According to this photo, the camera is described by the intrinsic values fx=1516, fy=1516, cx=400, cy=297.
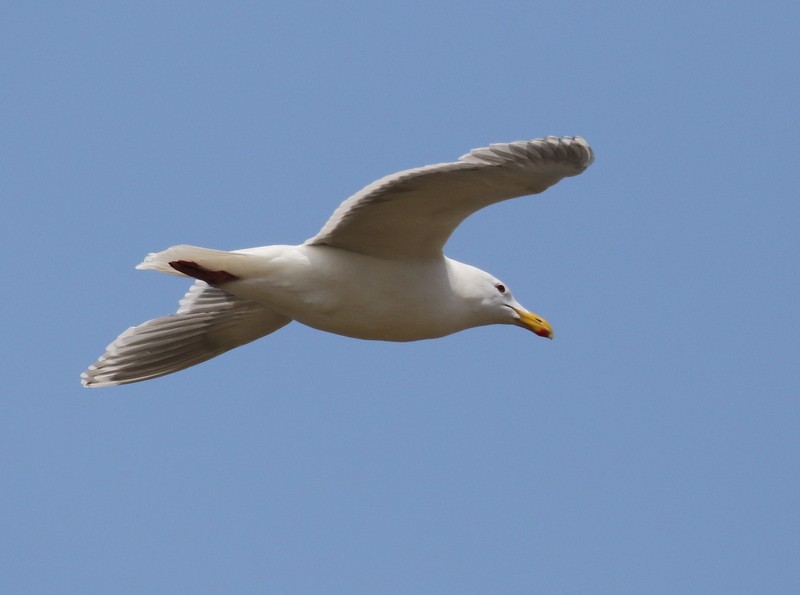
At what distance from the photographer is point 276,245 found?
10547 millimetres

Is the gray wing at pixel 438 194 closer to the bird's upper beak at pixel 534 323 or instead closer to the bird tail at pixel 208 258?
the bird tail at pixel 208 258

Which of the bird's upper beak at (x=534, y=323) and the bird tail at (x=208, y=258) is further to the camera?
the bird's upper beak at (x=534, y=323)

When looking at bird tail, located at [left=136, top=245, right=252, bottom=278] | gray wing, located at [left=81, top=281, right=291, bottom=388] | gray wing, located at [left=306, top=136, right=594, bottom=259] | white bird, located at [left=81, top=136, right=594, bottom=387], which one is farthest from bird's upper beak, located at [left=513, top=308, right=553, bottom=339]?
bird tail, located at [left=136, top=245, right=252, bottom=278]

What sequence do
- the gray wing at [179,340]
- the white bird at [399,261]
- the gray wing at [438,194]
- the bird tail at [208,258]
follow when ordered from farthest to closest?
the gray wing at [179,340] → the bird tail at [208,258] → the white bird at [399,261] → the gray wing at [438,194]

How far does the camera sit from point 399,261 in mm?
10797

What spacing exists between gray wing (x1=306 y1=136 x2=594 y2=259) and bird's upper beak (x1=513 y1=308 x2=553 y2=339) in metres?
1.16

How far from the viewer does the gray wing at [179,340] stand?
12195 millimetres

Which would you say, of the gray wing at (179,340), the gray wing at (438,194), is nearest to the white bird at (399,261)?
the gray wing at (438,194)

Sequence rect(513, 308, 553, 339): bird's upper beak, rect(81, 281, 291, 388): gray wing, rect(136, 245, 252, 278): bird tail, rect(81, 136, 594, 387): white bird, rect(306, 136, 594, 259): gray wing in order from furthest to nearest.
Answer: rect(81, 281, 291, 388): gray wing < rect(513, 308, 553, 339): bird's upper beak < rect(136, 245, 252, 278): bird tail < rect(81, 136, 594, 387): white bird < rect(306, 136, 594, 259): gray wing

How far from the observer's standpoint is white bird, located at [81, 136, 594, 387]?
382 inches

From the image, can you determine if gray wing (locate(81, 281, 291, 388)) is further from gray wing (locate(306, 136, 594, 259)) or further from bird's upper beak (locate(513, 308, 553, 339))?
bird's upper beak (locate(513, 308, 553, 339))

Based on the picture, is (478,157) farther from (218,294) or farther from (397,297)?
(218,294)

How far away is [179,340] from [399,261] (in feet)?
7.94

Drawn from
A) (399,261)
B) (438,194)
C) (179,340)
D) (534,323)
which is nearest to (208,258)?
(399,261)
